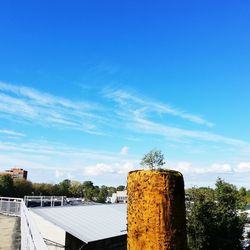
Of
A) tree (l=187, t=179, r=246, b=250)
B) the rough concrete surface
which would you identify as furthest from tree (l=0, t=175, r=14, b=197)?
tree (l=187, t=179, r=246, b=250)

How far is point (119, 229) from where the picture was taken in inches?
914

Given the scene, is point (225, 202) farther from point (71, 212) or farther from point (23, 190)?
point (23, 190)

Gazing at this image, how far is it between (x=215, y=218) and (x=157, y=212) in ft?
70.7

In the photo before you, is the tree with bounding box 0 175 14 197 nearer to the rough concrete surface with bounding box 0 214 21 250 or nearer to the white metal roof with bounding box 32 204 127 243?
the white metal roof with bounding box 32 204 127 243

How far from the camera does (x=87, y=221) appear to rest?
75.8 ft

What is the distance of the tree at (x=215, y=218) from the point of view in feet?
71.3

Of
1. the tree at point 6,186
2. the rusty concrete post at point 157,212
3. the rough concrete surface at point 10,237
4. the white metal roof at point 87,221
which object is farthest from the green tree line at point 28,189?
the rusty concrete post at point 157,212

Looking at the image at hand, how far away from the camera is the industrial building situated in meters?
20.2

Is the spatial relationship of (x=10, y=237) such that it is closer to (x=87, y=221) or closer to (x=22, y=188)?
(x=87, y=221)

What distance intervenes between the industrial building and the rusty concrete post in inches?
673

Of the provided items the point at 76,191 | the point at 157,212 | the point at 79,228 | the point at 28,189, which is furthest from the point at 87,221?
the point at 76,191

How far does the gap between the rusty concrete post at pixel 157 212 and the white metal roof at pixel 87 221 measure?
56.3 ft

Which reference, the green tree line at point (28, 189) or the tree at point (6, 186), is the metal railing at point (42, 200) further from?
the tree at point (6, 186)

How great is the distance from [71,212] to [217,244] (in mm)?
10210
